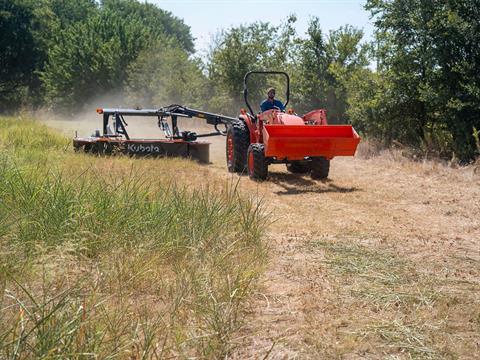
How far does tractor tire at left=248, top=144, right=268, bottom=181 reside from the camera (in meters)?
9.62

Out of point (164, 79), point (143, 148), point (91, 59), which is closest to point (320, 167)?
point (143, 148)

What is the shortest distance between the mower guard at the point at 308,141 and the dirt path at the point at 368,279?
2.46ft

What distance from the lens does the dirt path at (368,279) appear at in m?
3.26

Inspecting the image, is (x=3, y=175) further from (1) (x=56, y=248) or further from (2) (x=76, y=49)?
(2) (x=76, y=49)

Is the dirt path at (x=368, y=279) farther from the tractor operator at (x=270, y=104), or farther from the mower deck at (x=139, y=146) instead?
the mower deck at (x=139, y=146)

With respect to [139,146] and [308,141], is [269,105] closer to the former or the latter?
[308,141]

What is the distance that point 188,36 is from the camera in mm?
81375

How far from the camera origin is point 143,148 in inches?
454

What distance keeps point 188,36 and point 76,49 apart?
4189 centimetres

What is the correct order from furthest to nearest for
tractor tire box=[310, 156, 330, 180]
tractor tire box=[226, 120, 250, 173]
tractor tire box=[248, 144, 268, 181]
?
tractor tire box=[226, 120, 250, 173] → tractor tire box=[310, 156, 330, 180] → tractor tire box=[248, 144, 268, 181]

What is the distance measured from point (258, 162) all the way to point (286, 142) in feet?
2.37

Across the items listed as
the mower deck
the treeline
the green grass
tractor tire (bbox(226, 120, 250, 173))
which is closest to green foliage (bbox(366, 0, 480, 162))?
the treeline

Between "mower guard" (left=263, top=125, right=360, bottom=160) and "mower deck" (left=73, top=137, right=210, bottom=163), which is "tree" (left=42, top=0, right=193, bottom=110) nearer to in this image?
"mower deck" (left=73, top=137, right=210, bottom=163)

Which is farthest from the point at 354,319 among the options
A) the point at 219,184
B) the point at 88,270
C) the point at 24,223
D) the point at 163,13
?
the point at 163,13
